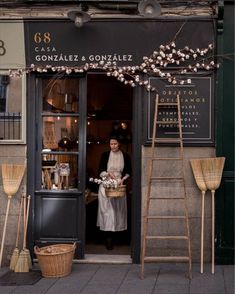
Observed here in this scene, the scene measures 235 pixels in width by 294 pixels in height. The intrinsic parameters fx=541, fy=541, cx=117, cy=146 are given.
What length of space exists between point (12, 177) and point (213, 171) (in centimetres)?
313

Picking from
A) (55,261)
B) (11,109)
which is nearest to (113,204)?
(55,261)

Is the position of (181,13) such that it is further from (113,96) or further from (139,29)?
(113,96)

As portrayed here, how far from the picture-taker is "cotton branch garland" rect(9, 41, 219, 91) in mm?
8492

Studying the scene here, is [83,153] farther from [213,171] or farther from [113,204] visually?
[213,171]

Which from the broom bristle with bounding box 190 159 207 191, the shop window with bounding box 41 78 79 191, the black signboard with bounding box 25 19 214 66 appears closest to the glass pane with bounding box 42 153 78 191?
the shop window with bounding box 41 78 79 191

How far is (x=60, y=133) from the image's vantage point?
906cm

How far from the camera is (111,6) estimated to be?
336 inches

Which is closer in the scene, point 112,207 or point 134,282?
point 134,282

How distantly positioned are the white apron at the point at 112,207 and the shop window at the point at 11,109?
1709 mm

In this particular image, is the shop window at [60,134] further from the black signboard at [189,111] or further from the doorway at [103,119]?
the doorway at [103,119]

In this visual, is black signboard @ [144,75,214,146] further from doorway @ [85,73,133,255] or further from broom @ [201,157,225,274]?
doorway @ [85,73,133,255]

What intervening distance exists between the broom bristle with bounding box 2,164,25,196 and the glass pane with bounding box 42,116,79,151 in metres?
0.67

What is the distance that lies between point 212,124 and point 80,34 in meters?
2.55

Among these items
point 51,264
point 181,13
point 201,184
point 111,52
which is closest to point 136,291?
point 51,264
